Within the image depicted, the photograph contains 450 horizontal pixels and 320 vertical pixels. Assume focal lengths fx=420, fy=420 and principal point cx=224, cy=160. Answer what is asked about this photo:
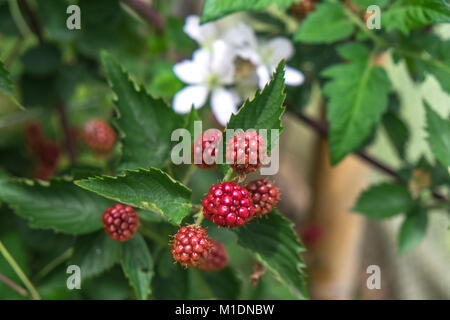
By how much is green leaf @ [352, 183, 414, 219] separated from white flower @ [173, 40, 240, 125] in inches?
10.5

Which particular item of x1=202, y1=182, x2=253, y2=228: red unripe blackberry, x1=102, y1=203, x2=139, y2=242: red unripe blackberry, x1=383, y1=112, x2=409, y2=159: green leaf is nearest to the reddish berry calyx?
x1=202, y1=182, x2=253, y2=228: red unripe blackberry

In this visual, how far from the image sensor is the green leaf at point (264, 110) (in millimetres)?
392

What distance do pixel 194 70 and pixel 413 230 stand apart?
411mm

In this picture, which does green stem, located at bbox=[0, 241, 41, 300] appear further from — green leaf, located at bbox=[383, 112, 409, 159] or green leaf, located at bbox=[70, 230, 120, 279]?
green leaf, located at bbox=[383, 112, 409, 159]

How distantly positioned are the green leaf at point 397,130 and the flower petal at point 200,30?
13.5 inches

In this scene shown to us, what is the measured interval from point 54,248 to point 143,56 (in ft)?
1.37

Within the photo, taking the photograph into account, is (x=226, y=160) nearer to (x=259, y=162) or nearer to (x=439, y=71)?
(x=259, y=162)

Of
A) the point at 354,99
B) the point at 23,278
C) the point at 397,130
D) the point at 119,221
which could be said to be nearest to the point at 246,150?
the point at 119,221

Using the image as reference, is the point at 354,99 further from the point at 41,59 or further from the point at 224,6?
the point at 41,59

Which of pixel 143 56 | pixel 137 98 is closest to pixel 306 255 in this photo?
pixel 143 56

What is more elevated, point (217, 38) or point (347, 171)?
point (217, 38)

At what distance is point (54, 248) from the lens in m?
0.65

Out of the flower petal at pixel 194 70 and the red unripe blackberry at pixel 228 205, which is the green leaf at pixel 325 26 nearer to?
the flower petal at pixel 194 70

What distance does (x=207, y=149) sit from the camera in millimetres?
416
